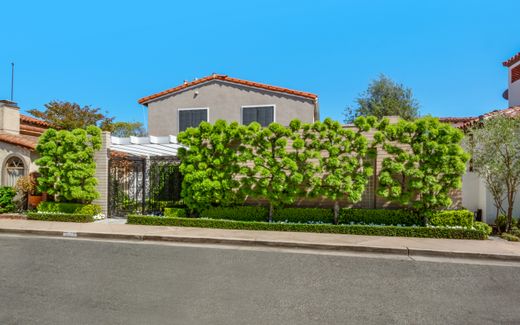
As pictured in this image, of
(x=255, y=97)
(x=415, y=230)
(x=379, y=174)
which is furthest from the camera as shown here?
(x=255, y=97)

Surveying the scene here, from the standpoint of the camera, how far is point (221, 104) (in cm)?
2200

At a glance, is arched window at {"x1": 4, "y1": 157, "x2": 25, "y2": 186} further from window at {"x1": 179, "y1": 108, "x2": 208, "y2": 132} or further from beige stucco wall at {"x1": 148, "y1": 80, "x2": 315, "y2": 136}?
window at {"x1": 179, "y1": 108, "x2": 208, "y2": 132}

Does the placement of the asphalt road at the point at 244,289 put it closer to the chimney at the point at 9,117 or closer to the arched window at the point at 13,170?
the arched window at the point at 13,170

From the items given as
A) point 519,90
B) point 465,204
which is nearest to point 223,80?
point 465,204

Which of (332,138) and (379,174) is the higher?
(332,138)

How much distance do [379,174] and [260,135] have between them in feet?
14.4

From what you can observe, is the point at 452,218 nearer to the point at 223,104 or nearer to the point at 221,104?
the point at 223,104

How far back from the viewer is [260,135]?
1208cm

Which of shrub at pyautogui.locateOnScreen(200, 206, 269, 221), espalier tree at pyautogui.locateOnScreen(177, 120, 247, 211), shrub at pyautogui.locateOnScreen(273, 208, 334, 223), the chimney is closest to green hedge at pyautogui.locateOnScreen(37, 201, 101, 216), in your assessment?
espalier tree at pyautogui.locateOnScreen(177, 120, 247, 211)

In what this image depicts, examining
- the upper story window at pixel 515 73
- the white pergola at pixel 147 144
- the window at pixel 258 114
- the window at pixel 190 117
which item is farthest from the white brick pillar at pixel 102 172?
the upper story window at pixel 515 73

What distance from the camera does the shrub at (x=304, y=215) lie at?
11.7 meters

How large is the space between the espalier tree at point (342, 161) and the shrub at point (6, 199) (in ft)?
42.9

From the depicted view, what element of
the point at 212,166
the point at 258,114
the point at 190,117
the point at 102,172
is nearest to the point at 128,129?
the point at 190,117

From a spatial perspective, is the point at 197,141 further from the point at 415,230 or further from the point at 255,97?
the point at 255,97
